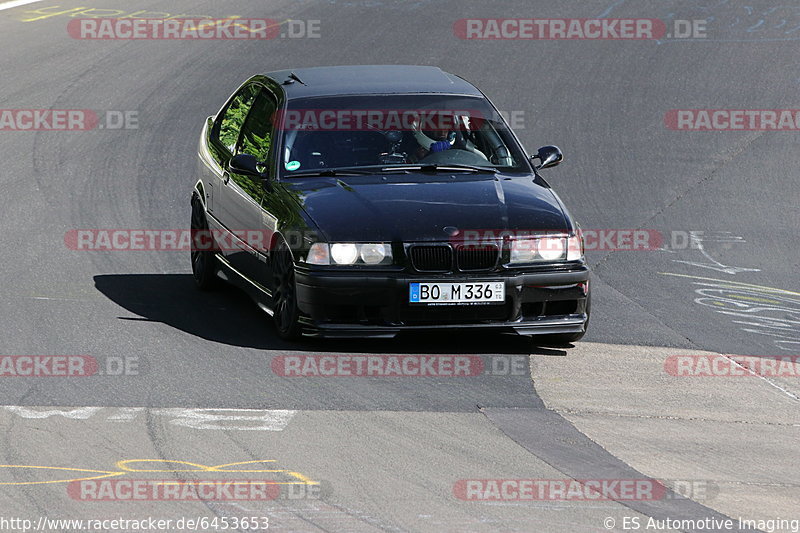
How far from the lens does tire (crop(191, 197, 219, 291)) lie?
11.0m

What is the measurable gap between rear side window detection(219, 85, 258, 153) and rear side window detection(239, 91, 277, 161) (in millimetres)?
162

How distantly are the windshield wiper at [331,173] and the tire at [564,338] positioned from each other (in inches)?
64.0

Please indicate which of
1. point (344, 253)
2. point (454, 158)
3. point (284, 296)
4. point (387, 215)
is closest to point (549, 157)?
point (454, 158)

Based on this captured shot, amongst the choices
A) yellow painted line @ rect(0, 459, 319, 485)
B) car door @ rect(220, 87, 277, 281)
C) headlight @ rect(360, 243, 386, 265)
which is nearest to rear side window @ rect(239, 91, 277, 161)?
car door @ rect(220, 87, 277, 281)

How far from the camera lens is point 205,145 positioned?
11.5 metres

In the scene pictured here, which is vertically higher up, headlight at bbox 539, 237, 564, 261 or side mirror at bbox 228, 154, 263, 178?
side mirror at bbox 228, 154, 263, 178

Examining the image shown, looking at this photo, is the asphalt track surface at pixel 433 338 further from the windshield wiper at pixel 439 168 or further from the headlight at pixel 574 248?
the windshield wiper at pixel 439 168

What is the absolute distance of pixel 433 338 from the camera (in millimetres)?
9445

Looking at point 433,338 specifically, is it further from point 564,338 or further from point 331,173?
point 331,173

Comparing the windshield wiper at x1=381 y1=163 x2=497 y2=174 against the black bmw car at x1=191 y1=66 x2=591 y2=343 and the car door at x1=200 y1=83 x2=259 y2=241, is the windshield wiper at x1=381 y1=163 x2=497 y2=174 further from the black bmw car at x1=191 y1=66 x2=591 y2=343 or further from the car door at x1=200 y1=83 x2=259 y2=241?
the car door at x1=200 y1=83 x2=259 y2=241

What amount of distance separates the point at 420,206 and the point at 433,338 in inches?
38.1

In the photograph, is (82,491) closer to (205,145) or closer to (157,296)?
(157,296)

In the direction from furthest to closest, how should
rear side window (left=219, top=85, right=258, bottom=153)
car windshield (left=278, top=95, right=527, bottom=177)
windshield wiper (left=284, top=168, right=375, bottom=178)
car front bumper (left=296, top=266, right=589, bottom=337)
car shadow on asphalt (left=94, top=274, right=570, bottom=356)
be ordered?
1. rear side window (left=219, top=85, right=258, bottom=153)
2. car windshield (left=278, top=95, right=527, bottom=177)
3. windshield wiper (left=284, top=168, right=375, bottom=178)
4. car shadow on asphalt (left=94, top=274, right=570, bottom=356)
5. car front bumper (left=296, top=266, right=589, bottom=337)

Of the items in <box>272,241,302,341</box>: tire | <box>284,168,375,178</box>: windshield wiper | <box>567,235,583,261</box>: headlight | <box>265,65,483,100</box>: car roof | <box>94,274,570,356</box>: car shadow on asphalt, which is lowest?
<box>94,274,570,356</box>: car shadow on asphalt
